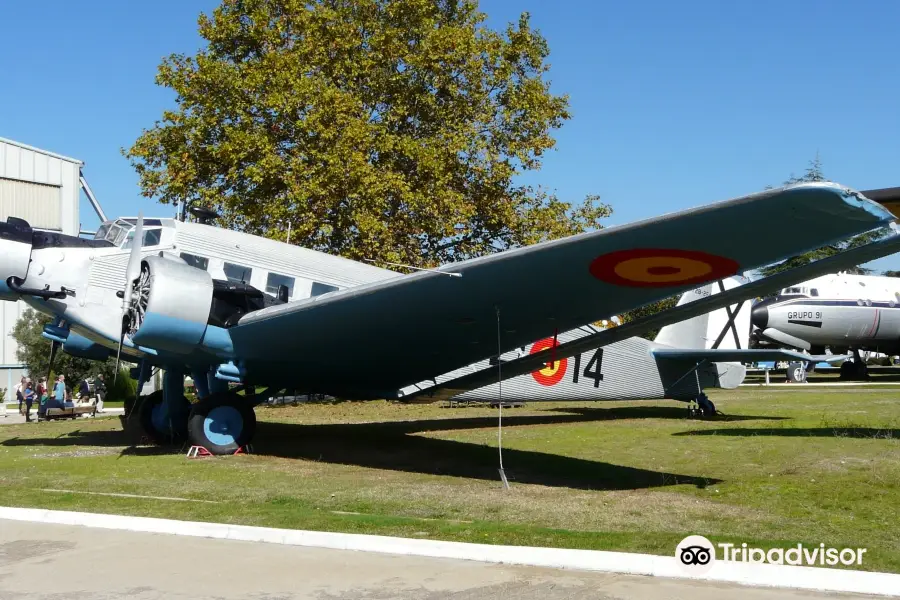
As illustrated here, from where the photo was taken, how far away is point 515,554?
19.2 feet

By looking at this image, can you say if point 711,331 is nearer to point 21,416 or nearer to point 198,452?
point 198,452

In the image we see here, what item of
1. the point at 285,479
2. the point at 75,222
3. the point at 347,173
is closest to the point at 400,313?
the point at 285,479

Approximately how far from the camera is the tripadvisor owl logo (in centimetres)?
535

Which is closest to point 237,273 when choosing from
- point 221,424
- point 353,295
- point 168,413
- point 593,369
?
point 221,424

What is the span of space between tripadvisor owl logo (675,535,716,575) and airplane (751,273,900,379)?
101 feet

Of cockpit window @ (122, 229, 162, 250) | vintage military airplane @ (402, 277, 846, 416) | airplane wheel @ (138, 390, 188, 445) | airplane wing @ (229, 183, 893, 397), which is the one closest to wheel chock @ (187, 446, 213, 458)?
airplane wing @ (229, 183, 893, 397)

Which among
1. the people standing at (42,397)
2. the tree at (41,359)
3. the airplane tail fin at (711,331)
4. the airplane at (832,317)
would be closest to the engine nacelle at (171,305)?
the airplane tail fin at (711,331)

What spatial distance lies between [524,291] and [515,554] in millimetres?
3768

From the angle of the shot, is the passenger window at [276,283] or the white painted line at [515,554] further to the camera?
the passenger window at [276,283]

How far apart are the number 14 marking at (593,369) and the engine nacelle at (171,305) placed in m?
7.90

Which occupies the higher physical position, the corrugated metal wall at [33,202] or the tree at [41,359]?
the corrugated metal wall at [33,202]

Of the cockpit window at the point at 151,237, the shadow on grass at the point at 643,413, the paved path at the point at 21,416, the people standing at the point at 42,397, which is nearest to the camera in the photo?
the cockpit window at the point at 151,237

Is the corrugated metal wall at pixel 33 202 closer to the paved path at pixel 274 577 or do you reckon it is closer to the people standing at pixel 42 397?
the people standing at pixel 42 397

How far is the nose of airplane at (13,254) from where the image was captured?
1168cm
